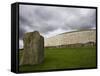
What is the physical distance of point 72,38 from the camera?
13.8 feet

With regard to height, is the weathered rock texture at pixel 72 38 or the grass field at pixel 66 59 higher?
the weathered rock texture at pixel 72 38

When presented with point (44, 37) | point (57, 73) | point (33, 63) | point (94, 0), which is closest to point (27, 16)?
point (44, 37)

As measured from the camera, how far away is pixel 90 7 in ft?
14.1

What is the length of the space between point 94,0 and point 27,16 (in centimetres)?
121

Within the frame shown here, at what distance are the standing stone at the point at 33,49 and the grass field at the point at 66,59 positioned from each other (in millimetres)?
68

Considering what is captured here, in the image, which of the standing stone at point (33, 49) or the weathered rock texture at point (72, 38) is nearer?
the standing stone at point (33, 49)

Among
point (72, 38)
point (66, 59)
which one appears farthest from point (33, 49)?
point (72, 38)

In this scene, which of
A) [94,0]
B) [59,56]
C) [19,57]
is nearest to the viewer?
[19,57]

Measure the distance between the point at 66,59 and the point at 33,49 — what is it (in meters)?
0.53

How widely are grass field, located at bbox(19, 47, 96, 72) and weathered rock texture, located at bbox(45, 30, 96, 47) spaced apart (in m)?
0.10

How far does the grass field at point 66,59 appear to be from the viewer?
3.99 meters

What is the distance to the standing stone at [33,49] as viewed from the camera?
153 inches

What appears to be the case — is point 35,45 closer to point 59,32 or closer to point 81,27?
point 59,32

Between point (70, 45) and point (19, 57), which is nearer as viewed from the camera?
point (19, 57)
